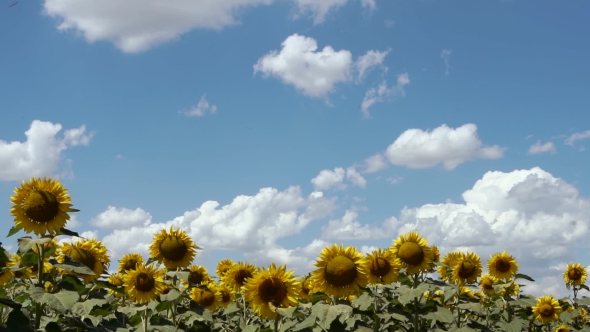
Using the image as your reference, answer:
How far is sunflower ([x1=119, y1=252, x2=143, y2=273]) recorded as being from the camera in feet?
36.4

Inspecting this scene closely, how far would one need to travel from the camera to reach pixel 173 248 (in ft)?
31.3

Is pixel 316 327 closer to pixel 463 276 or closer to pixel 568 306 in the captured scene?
pixel 463 276

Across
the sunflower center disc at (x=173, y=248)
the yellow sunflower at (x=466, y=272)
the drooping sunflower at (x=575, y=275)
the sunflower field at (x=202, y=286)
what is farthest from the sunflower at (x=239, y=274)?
the drooping sunflower at (x=575, y=275)

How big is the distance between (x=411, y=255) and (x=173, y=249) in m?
3.77

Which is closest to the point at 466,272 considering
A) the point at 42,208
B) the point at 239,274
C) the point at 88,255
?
the point at 239,274

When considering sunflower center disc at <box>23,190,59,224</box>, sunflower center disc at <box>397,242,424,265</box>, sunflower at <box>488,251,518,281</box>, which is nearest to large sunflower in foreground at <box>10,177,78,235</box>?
sunflower center disc at <box>23,190,59,224</box>

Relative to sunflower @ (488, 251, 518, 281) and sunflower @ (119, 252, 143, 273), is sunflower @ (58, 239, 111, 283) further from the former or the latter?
sunflower @ (488, 251, 518, 281)

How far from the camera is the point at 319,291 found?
7.53 meters

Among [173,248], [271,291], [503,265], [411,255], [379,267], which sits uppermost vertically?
[503,265]

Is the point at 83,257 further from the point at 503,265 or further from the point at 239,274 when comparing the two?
the point at 503,265

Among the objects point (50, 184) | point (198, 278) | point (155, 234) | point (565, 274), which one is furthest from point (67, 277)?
point (565, 274)

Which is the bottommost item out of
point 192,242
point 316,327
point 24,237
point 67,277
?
point 316,327

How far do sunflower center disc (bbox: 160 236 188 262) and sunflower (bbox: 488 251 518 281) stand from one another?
6.69 m

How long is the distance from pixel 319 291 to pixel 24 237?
3478mm
